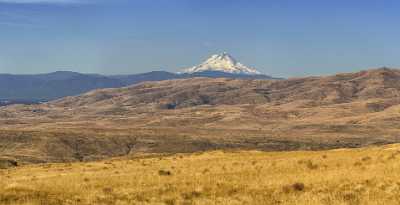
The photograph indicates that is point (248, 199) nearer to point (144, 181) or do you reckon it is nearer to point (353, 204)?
point (353, 204)

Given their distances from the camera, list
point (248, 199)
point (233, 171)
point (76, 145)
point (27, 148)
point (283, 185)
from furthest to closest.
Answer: point (76, 145)
point (27, 148)
point (233, 171)
point (283, 185)
point (248, 199)

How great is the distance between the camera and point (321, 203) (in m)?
22.8

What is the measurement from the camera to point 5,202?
2397 centimetres

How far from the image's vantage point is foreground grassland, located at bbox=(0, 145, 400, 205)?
2466 cm

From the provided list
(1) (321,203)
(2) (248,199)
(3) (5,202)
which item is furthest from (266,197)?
(3) (5,202)

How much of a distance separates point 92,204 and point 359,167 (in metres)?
17.0


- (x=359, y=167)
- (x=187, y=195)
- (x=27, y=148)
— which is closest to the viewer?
(x=187, y=195)

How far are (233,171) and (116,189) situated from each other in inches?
410

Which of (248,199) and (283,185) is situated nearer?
(248,199)

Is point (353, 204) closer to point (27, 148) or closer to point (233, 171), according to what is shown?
point (233, 171)

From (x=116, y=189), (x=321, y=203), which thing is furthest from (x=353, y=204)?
(x=116, y=189)

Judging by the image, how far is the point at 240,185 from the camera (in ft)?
98.6

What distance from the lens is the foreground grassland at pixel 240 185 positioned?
24.7 m

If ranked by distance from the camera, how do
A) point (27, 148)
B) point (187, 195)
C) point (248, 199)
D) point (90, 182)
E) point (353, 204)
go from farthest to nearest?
point (27, 148) → point (90, 182) → point (187, 195) → point (248, 199) → point (353, 204)
